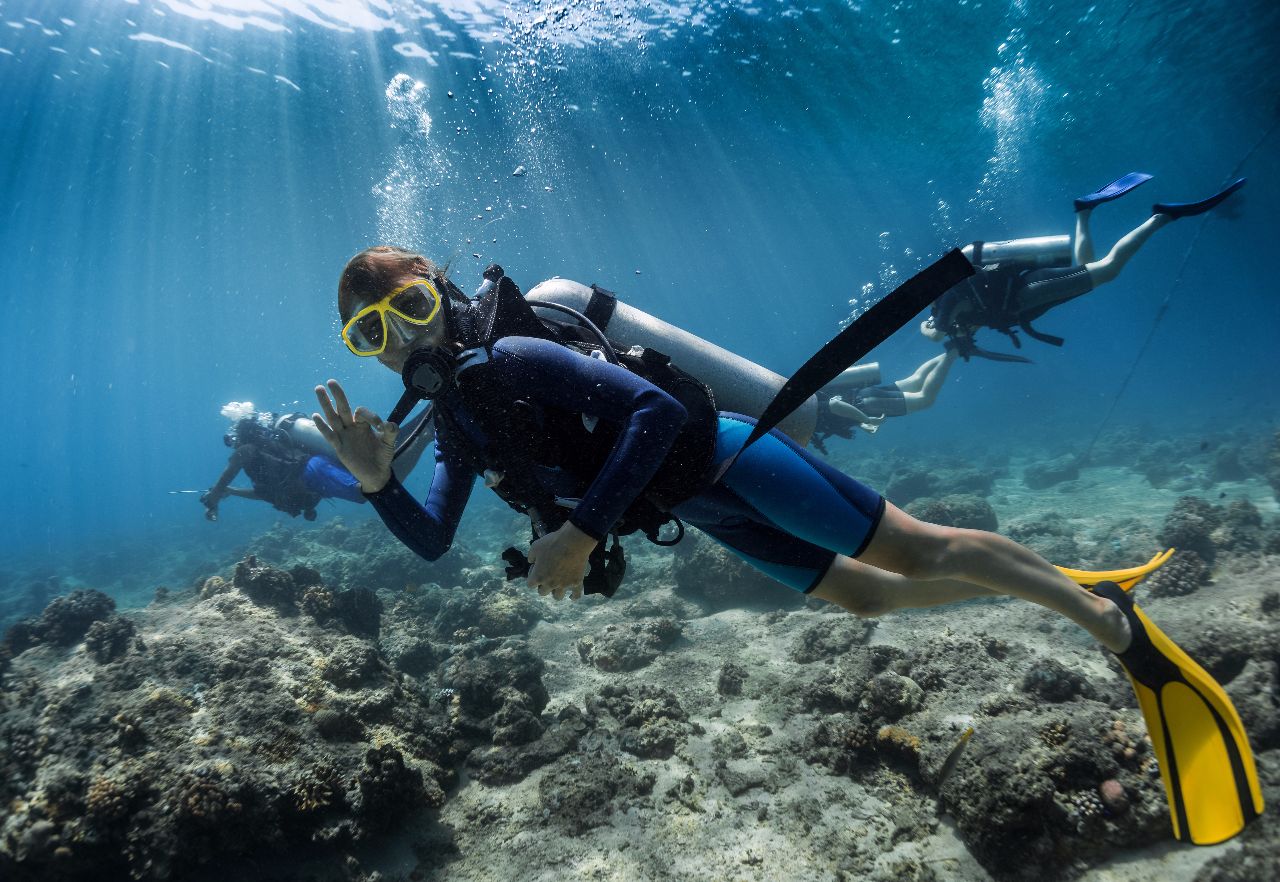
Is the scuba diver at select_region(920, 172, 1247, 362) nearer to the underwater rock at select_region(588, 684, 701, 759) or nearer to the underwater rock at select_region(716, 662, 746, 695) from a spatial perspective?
the underwater rock at select_region(716, 662, 746, 695)

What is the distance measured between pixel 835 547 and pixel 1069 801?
1850mm

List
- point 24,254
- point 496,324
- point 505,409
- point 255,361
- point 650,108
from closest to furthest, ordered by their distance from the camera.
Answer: point 505,409 → point 496,324 → point 650,108 → point 24,254 → point 255,361

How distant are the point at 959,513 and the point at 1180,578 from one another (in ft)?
16.8

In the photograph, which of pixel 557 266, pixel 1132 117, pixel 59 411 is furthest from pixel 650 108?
pixel 59 411

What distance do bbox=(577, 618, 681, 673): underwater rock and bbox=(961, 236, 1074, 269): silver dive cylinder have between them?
715cm

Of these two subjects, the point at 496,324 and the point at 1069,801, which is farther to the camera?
the point at 1069,801

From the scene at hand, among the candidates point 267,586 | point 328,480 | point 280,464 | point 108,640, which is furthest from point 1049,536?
point 280,464

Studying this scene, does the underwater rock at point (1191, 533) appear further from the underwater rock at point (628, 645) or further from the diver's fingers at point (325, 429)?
the diver's fingers at point (325, 429)

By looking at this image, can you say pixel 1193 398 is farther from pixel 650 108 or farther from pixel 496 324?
pixel 496 324

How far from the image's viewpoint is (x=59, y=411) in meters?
151

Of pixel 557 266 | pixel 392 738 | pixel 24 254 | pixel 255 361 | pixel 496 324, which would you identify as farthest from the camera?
pixel 255 361

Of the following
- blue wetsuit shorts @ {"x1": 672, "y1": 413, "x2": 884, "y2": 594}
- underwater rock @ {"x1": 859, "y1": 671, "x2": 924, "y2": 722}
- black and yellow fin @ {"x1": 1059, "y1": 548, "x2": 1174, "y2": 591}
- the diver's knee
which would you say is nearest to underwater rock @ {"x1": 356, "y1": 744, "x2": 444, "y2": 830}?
blue wetsuit shorts @ {"x1": 672, "y1": 413, "x2": 884, "y2": 594}

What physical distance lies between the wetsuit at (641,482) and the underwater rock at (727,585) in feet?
18.8

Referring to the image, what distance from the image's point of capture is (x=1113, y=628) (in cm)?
268
